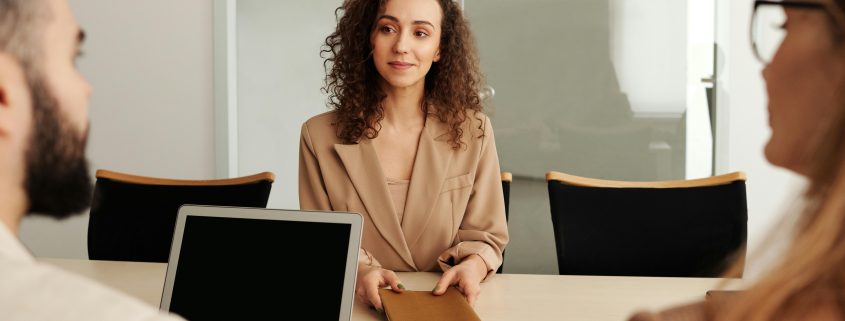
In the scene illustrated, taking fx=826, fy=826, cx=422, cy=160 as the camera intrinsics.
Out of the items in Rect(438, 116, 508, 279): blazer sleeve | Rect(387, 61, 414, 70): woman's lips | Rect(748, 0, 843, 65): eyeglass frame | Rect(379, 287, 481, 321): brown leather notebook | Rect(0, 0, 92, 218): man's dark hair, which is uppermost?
Rect(748, 0, 843, 65): eyeglass frame

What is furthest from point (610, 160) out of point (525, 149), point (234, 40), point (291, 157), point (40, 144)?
point (40, 144)

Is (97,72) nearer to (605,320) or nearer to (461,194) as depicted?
(461,194)

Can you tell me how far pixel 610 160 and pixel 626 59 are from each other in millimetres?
515

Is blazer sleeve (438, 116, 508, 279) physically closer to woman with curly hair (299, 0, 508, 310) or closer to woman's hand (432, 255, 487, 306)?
woman with curly hair (299, 0, 508, 310)

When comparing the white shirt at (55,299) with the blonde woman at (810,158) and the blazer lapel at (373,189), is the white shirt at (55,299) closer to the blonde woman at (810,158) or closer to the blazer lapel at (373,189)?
the blonde woman at (810,158)

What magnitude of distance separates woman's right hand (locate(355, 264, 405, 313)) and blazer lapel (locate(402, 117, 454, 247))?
0.40 meters

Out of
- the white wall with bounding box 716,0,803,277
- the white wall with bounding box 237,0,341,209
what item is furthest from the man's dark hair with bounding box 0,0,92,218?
the white wall with bounding box 716,0,803,277

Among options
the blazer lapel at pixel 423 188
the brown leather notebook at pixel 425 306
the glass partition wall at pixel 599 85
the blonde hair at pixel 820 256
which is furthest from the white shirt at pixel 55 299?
the glass partition wall at pixel 599 85

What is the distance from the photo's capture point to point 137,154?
167 inches

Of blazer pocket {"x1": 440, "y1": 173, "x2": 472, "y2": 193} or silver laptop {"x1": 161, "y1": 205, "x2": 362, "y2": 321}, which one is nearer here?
silver laptop {"x1": 161, "y1": 205, "x2": 362, "y2": 321}

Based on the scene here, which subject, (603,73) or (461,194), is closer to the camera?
(461,194)

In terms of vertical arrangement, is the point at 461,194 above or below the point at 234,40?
below

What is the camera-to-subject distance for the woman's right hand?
1553 mm

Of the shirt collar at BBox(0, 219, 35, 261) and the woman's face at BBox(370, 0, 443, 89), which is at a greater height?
the woman's face at BBox(370, 0, 443, 89)
